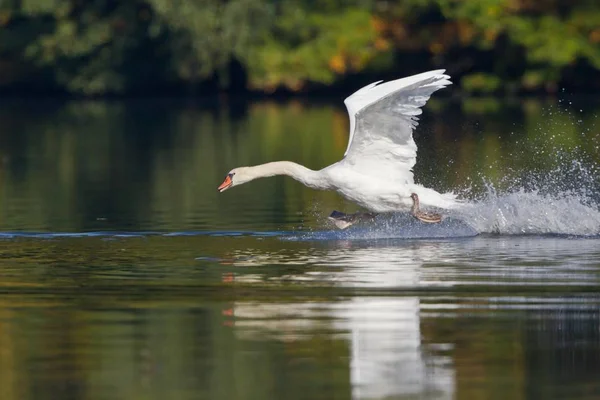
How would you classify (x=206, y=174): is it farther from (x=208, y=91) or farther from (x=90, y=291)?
(x=208, y=91)

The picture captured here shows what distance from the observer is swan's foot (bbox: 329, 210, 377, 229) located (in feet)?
52.8

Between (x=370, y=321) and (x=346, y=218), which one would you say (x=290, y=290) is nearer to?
(x=370, y=321)

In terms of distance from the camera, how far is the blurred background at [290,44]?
187 feet

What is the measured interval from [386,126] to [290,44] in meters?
45.9

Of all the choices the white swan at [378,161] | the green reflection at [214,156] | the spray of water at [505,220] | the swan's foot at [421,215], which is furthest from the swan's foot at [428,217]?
the green reflection at [214,156]

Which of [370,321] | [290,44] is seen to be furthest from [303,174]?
[290,44]

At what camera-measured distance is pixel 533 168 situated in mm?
24500

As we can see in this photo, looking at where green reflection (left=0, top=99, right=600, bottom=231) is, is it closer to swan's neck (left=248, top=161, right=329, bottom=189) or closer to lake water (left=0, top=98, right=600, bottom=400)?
lake water (left=0, top=98, right=600, bottom=400)

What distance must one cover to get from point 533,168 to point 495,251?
9838mm

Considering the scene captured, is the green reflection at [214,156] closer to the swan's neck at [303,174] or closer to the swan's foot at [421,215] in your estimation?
the swan's neck at [303,174]

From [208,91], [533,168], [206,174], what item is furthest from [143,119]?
[533,168]

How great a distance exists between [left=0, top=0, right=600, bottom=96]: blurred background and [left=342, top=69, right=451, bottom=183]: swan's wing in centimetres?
3976

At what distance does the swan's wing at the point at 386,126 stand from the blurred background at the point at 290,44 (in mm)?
39765

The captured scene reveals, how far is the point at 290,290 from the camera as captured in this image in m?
12.4
